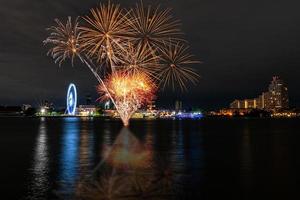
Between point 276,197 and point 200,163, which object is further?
point 200,163

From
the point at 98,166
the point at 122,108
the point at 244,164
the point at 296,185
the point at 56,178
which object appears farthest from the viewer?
the point at 122,108

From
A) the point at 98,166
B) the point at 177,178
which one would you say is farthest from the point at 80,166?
the point at 177,178

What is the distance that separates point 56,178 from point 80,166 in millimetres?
4516

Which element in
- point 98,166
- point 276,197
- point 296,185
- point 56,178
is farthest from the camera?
point 98,166

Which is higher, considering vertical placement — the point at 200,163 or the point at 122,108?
the point at 122,108

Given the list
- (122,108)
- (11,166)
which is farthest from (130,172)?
(122,108)

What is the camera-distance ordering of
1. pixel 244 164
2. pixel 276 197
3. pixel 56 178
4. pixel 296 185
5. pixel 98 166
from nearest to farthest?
pixel 276 197 < pixel 296 185 < pixel 56 178 < pixel 98 166 < pixel 244 164

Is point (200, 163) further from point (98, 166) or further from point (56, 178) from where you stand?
point (56, 178)

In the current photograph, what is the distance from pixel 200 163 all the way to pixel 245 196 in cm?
1021

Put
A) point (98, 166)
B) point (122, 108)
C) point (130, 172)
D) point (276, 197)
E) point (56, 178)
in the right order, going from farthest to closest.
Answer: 1. point (122, 108)
2. point (98, 166)
3. point (130, 172)
4. point (56, 178)
5. point (276, 197)

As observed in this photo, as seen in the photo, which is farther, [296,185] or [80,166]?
[80,166]

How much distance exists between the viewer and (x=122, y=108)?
233 feet

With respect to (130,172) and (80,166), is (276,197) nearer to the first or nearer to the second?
(130,172)

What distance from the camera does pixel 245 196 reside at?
1549cm
